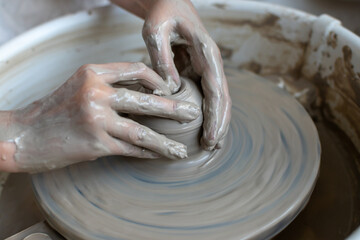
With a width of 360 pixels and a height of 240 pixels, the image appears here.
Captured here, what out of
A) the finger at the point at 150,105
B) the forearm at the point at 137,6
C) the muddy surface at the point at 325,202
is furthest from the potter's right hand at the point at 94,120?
the forearm at the point at 137,6

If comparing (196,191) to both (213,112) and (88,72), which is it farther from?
(88,72)

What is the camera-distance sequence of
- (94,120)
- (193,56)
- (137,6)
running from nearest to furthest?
(94,120) → (193,56) → (137,6)

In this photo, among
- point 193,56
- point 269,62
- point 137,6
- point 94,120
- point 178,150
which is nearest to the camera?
point 94,120

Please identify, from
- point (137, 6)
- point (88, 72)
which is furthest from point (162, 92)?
point (137, 6)

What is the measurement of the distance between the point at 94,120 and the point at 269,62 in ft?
3.73

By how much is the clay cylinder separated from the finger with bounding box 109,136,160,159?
0.23ft

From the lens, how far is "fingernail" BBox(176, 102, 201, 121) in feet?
3.35

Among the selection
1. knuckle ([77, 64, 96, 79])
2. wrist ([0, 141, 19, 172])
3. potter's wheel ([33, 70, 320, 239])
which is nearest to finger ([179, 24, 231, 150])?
potter's wheel ([33, 70, 320, 239])

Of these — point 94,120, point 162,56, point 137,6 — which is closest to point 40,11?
point 137,6

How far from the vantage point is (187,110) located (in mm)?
1032

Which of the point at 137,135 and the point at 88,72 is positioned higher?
the point at 88,72

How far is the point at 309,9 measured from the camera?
2.45 metres

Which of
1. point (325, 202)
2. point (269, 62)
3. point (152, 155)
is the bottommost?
point (325, 202)

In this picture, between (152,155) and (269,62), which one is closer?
(152,155)
